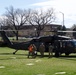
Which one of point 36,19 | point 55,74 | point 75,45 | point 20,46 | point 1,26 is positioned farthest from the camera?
point 1,26

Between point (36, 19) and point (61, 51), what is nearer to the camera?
point (61, 51)

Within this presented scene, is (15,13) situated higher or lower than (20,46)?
higher

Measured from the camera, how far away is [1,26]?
367 ft

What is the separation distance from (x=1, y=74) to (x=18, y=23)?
88998 millimetres

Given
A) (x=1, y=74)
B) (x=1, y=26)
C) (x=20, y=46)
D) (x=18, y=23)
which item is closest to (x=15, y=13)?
→ (x=18, y=23)

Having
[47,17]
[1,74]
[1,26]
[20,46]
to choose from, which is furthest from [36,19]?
[1,74]

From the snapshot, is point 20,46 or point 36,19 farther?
point 36,19

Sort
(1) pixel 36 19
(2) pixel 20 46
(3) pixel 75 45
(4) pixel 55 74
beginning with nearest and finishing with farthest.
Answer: (4) pixel 55 74 < (3) pixel 75 45 < (2) pixel 20 46 < (1) pixel 36 19

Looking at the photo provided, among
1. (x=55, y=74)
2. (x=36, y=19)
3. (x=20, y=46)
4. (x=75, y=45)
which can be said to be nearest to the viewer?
(x=55, y=74)

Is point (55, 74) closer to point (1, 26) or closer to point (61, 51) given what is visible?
point (61, 51)

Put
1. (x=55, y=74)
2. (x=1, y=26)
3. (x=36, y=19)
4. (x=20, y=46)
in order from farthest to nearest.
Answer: (x=1, y=26), (x=36, y=19), (x=20, y=46), (x=55, y=74)

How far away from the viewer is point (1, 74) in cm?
1600

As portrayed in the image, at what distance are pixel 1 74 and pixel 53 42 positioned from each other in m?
18.0

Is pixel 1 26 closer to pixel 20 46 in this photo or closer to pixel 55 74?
pixel 20 46
